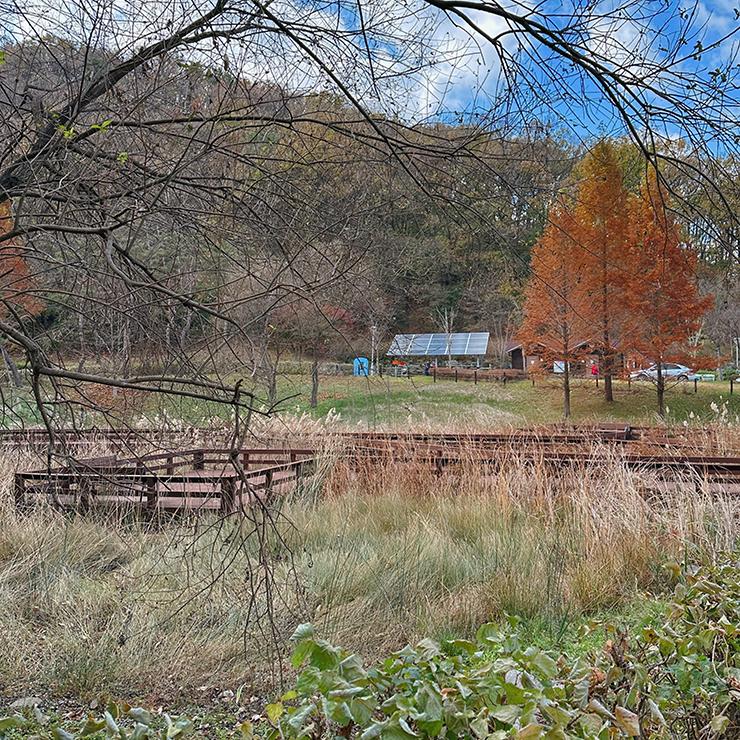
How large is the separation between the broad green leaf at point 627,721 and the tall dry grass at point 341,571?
1.17m

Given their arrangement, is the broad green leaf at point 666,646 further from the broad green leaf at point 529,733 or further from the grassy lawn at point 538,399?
the grassy lawn at point 538,399

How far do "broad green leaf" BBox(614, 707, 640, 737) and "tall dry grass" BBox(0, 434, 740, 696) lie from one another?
1.17m

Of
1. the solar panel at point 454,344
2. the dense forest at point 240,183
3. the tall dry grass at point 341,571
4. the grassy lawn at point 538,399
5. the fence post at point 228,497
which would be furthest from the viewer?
the solar panel at point 454,344

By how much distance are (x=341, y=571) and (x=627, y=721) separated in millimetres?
2837

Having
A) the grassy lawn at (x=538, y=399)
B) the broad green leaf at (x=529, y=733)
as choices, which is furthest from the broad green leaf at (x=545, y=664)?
the grassy lawn at (x=538, y=399)

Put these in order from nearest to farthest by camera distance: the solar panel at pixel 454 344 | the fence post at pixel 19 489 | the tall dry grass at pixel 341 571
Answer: the tall dry grass at pixel 341 571 → the fence post at pixel 19 489 → the solar panel at pixel 454 344

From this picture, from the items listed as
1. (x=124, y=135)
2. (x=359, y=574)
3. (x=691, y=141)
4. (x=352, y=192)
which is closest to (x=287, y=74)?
(x=352, y=192)

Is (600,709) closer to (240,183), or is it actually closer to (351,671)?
(351,671)

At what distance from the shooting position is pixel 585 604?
413 cm

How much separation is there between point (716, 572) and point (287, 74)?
3.16m

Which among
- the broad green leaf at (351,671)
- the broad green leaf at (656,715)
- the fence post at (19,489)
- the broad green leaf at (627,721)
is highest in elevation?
the broad green leaf at (351,671)

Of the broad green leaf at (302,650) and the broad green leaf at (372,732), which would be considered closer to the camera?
the broad green leaf at (372,732)

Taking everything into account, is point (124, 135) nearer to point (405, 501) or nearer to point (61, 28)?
point (61, 28)

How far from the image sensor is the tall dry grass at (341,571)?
11.3 feet
